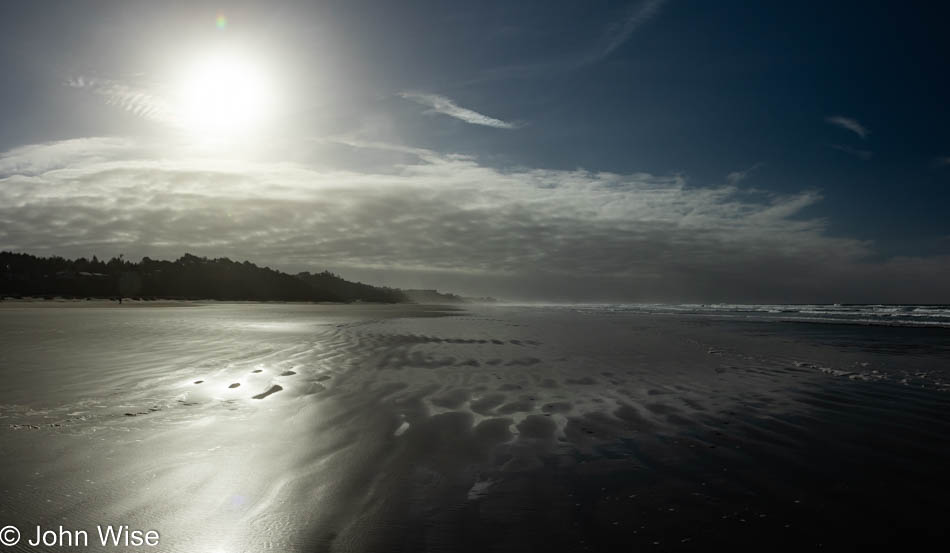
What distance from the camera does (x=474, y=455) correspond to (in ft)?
17.4

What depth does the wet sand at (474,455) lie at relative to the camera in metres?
3.50

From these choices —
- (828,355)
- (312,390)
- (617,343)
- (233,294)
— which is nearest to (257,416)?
(312,390)

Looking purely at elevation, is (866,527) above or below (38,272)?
below

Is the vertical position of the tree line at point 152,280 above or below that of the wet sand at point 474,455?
above

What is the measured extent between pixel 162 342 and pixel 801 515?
689 inches

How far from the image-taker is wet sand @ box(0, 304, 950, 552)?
3504mm

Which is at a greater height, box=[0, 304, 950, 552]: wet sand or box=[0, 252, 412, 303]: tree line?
box=[0, 252, 412, 303]: tree line

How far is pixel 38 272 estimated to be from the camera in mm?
66625

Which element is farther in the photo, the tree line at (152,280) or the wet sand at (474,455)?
the tree line at (152,280)

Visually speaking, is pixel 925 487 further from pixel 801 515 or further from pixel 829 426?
pixel 829 426

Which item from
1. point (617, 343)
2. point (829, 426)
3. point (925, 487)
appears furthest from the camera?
point (617, 343)

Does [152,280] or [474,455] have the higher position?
[152,280]

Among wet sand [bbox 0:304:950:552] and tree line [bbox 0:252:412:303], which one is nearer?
wet sand [bbox 0:304:950:552]

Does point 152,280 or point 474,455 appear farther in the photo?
point 152,280
